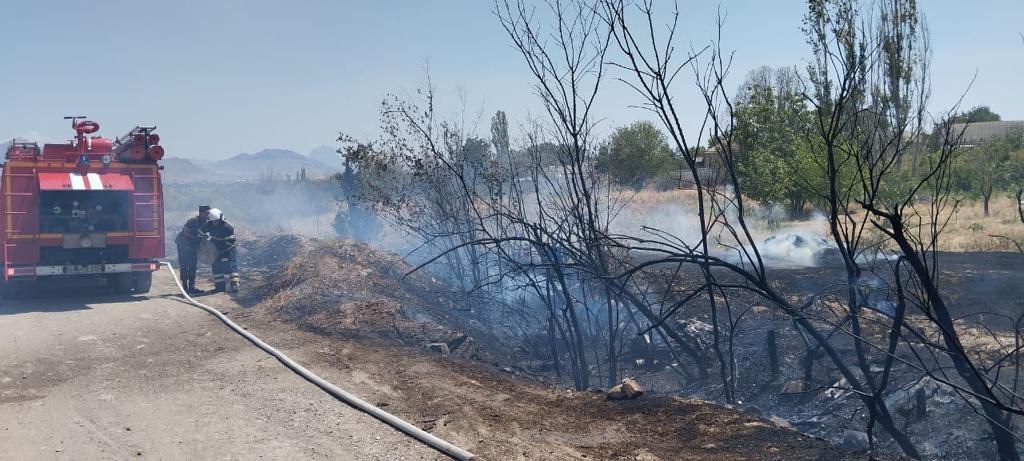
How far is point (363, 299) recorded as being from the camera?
11961mm

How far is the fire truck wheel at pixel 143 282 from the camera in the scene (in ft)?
46.4

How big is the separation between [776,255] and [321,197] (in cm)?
3643

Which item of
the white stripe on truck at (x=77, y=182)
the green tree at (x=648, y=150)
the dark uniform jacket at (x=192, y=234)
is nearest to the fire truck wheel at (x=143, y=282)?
the dark uniform jacket at (x=192, y=234)

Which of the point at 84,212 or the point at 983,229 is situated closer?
the point at 84,212

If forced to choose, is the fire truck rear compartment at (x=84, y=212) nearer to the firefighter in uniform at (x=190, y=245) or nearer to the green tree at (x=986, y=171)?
the firefighter in uniform at (x=190, y=245)

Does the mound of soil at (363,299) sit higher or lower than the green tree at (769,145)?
lower

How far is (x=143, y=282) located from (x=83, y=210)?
1.74 meters

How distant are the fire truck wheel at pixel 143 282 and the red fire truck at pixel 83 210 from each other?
19 millimetres

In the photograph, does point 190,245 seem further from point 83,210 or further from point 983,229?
point 983,229

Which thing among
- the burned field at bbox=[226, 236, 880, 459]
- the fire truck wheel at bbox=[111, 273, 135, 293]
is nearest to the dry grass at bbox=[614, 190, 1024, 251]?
the burned field at bbox=[226, 236, 880, 459]

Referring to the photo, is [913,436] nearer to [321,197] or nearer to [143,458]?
[143,458]

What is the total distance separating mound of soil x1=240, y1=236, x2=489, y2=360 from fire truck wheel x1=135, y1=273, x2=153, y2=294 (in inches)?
70.6

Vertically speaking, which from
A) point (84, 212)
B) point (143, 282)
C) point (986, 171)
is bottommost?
point (143, 282)

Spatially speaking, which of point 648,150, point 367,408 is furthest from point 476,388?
point 648,150
